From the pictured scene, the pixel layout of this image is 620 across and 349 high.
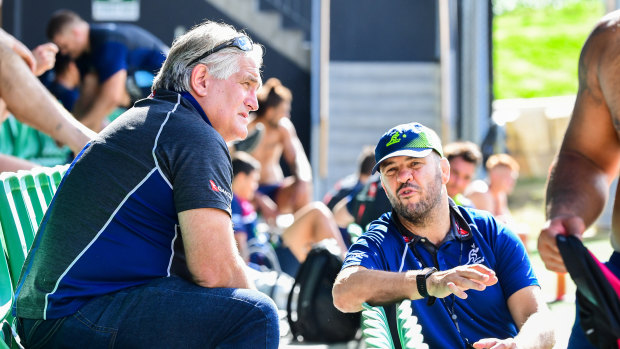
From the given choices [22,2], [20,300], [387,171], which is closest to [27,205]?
[20,300]

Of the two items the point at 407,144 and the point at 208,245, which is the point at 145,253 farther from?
the point at 407,144

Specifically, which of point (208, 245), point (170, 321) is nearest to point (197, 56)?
point (208, 245)

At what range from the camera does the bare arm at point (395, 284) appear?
2.44 meters

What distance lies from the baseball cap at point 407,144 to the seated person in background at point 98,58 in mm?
2898

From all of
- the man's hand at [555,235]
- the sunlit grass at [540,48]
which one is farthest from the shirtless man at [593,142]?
the sunlit grass at [540,48]

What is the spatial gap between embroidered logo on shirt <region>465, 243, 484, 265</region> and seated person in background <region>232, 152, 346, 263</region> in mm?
2843

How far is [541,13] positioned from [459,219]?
2659cm

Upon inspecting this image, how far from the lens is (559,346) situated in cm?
488

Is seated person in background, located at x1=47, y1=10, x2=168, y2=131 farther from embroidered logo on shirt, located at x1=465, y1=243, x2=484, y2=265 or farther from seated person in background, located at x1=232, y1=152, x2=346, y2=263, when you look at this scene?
embroidered logo on shirt, located at x1=465, y1=243, x2=484, y2=265

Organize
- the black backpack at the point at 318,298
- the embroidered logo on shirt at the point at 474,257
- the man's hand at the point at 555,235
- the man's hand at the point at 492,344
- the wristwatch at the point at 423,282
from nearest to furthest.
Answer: the man's hand at the point at 555,235 < the man's hand at the point at 492,344 < the wristwatch at the point at 423,282 < the embroidered logo on shirt at the point at 474,257 < the black backpack at the point at 318,298

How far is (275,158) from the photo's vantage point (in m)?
8.59

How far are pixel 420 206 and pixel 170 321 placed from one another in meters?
1.09

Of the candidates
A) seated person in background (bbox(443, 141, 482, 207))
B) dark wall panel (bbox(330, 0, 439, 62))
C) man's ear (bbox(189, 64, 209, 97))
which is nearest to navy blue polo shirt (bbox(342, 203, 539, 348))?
man's ear (bbox(189, 64, 209, 97))

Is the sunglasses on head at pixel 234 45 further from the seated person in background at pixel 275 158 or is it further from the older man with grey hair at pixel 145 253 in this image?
the seated person in background at pixel 275 158
